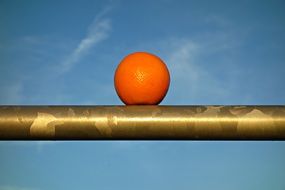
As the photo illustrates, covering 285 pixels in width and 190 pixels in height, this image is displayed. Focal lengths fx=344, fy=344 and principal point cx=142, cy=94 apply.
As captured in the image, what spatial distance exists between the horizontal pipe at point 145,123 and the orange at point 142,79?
0.45 m

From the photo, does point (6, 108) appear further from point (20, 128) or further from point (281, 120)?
point (281, 120)

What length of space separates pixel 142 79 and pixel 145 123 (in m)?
0.60

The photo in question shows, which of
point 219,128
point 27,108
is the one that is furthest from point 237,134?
point 27,108

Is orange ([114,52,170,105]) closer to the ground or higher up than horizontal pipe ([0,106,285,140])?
higher up

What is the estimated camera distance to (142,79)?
102 inches

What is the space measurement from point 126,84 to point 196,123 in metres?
0.80

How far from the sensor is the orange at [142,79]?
102 inches

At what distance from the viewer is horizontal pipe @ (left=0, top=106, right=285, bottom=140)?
205 centimetres

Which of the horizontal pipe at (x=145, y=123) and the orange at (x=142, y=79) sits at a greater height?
the orange at (x=142, y=79)

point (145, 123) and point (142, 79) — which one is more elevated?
point (142, 79)

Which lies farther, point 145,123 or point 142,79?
point 142,79

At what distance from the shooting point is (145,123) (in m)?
2.07

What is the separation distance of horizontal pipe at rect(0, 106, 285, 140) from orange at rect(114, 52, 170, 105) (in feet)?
1.48

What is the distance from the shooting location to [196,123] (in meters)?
2.04
